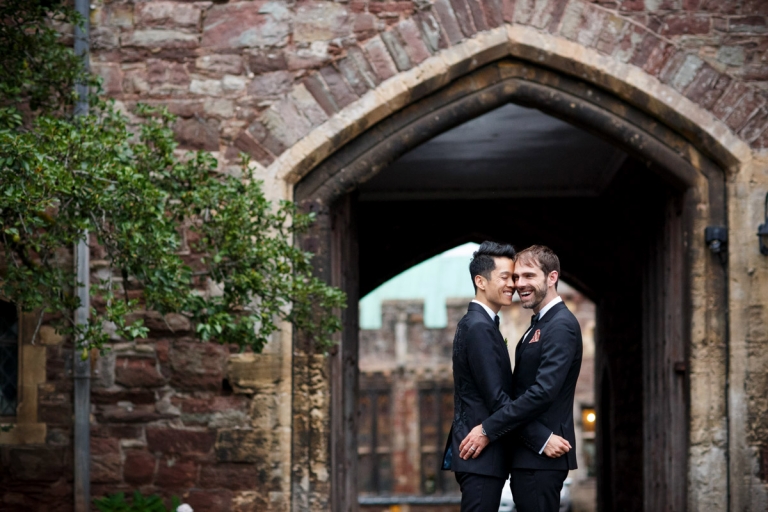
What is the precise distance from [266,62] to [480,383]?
2.85 meters

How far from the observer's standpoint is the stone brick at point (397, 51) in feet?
21.0

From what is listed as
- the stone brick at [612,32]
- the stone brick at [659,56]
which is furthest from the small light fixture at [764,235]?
the stone brick at [612,32]

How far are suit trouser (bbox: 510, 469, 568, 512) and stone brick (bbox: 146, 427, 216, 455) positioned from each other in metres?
2.51

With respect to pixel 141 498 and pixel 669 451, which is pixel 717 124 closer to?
pixel 669 451

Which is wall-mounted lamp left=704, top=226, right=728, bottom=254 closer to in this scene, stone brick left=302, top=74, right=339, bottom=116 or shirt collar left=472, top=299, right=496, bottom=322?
stone brick left=302, top=74, right=339, bottom=116

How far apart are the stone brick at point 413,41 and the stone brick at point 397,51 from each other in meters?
0.02

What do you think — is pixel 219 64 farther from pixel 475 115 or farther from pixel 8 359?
pixel 8 359

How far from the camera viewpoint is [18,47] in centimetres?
563

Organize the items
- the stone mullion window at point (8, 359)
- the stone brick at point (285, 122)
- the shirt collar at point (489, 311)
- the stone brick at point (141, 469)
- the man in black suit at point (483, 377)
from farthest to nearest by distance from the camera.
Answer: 1. the stone mullion window at point (8, 359)
2. the stone brick at point (285, 122)
3. the stone brick at point (141, 469)
4. the shirt collar at point (489, 311)
5. the man in black suit at point (483, 377)

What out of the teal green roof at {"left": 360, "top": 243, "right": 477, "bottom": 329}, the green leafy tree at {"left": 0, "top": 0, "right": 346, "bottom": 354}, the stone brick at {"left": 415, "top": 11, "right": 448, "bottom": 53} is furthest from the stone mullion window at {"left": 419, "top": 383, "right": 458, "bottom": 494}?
the green leafy tree at {"left": 0, "top": 0, "right": 346, "bottom": 354}

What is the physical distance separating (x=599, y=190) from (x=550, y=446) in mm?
6852

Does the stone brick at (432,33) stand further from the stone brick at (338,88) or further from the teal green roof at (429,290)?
the teal green roof at (429,290)

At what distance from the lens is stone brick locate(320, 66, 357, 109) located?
6.41m

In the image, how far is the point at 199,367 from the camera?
632cm
